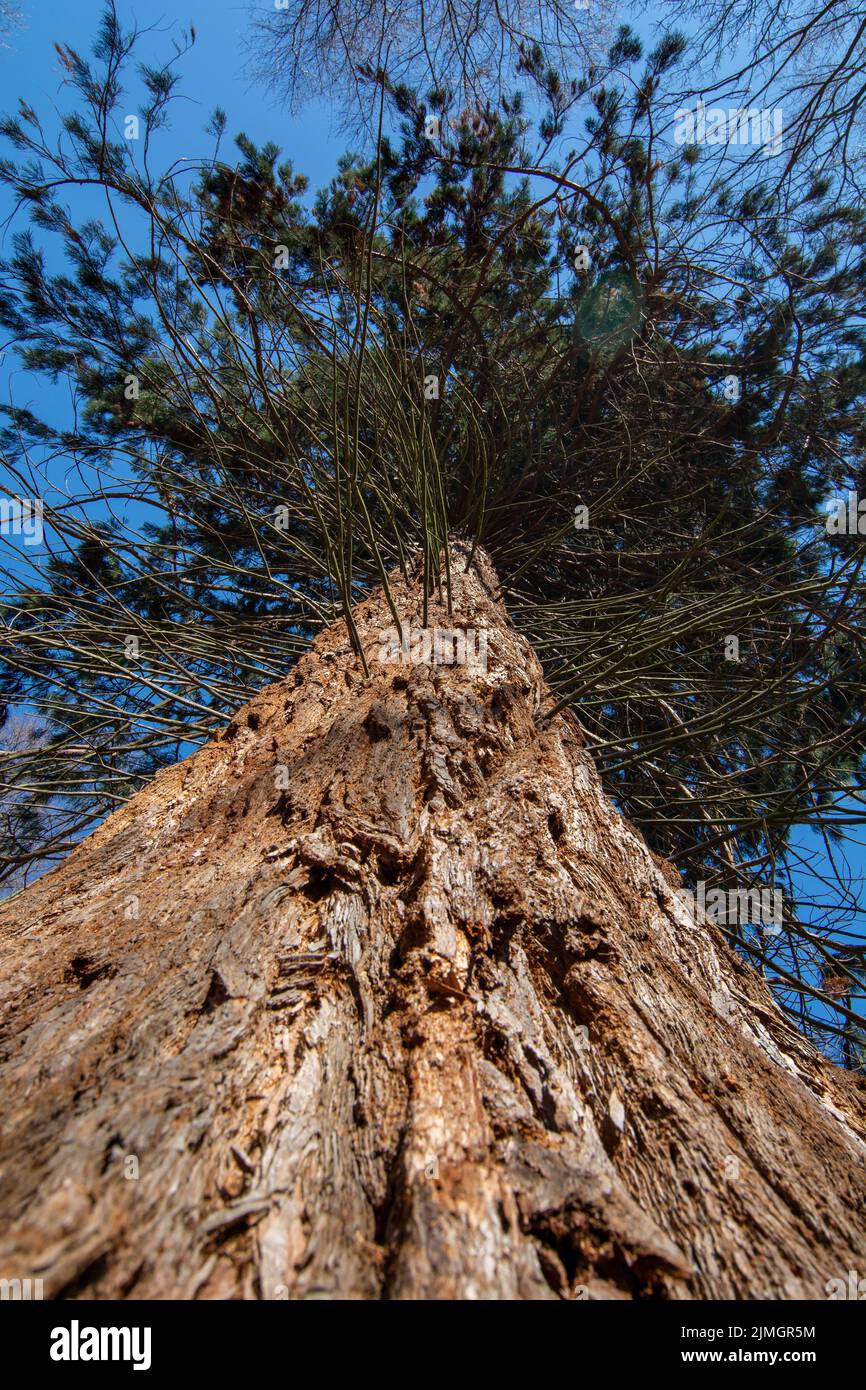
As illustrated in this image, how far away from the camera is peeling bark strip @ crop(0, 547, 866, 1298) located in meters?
0.45

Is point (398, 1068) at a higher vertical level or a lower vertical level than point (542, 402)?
lower

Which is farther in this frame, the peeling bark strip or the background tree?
the background tree

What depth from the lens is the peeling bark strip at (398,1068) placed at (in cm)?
45

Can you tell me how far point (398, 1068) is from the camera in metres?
0.62

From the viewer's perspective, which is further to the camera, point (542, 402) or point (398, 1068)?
point (542, 402)
